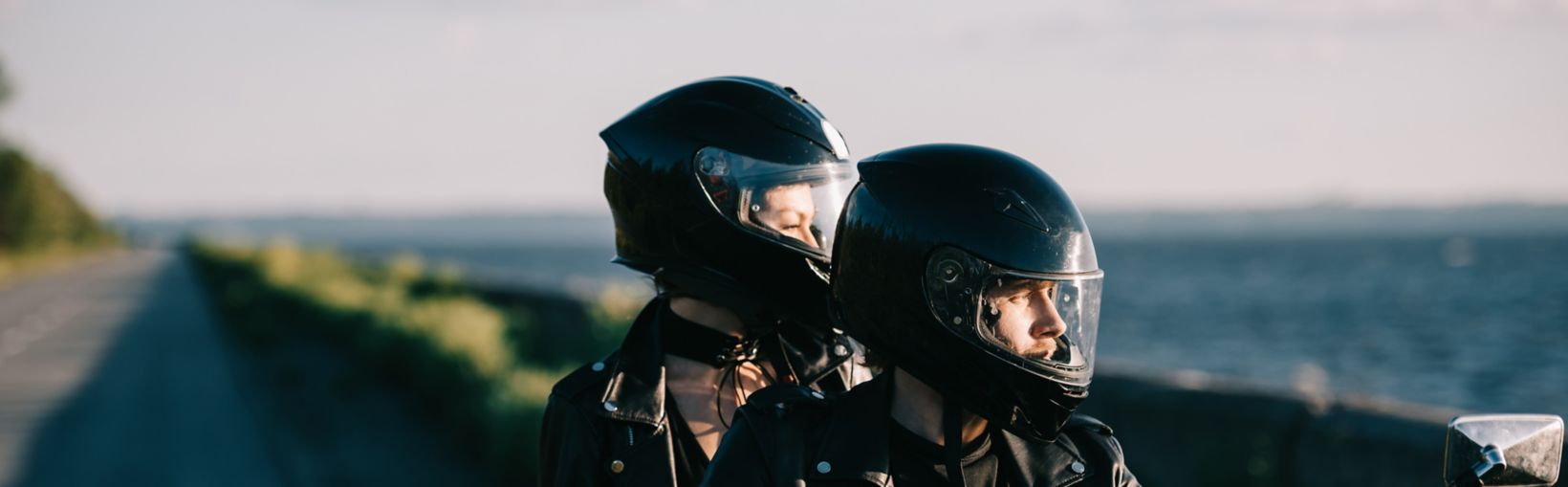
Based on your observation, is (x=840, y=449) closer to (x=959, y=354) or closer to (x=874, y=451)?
(x=874, y=451)

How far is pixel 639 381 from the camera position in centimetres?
297

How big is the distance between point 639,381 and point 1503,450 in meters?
1.62

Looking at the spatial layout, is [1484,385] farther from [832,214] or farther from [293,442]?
[832,214]

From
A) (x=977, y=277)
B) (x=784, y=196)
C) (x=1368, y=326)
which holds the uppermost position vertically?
(x=784, y=196)

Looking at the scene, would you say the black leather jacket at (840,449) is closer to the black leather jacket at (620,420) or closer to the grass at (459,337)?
the black leather jacket at (620,420)

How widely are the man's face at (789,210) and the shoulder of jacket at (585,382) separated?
449 mm

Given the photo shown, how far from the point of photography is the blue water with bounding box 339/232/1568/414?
32.4m

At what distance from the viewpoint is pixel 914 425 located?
2.35m

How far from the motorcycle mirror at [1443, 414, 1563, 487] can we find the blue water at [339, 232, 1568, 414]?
538 cm

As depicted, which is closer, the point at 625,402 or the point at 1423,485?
the point at 625,402

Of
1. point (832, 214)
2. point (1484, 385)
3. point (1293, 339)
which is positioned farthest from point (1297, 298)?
point (832, 214)

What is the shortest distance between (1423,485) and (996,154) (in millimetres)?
3995

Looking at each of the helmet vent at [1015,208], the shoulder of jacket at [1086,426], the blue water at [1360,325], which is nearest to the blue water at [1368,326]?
the blue water at [1360,325]

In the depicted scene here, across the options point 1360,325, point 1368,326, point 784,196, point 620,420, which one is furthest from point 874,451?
point 1360,325
